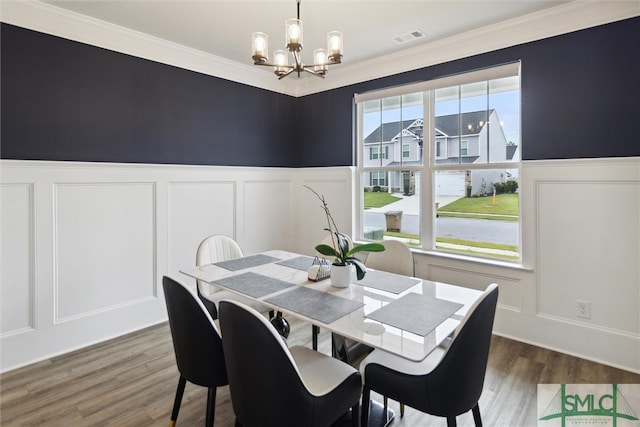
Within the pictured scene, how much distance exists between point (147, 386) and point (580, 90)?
12.4 ft

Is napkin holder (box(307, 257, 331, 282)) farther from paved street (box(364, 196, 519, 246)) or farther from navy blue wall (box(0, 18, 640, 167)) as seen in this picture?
navy blue wall (box(0, 18, 640, 167))

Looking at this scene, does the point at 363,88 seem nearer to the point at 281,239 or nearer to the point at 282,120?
the point at 282,120

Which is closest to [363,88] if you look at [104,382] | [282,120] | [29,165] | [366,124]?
[366,124]

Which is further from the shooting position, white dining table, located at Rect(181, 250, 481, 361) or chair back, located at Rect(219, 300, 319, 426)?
white dining table, located at Rect(181, 250, 481, 361)

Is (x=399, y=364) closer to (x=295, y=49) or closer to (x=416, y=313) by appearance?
(x=416, y=313)

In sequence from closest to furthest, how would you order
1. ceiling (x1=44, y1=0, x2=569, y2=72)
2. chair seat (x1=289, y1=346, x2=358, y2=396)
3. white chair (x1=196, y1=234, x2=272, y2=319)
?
chair seat (x1=289, y1=346, x2=358, y2=396) < white chair (x1=196, y1=234, x2=272, y2=319) < ceiling (x1=44, y1=0, x2=569, y2=72)

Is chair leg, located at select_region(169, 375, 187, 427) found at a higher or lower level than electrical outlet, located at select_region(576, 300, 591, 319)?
lower

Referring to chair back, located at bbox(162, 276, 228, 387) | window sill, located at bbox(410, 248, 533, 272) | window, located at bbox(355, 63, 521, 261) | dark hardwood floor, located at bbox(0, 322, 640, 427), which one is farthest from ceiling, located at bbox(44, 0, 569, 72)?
dark hardwood floor, located at bbox(0, 322, 640, 427)

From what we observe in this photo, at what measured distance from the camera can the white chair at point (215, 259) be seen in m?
2.46

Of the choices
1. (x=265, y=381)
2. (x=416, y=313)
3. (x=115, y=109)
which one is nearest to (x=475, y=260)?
(x=416, y=313)

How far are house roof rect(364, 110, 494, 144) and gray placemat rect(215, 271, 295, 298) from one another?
231cm

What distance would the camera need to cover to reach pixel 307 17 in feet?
9.07

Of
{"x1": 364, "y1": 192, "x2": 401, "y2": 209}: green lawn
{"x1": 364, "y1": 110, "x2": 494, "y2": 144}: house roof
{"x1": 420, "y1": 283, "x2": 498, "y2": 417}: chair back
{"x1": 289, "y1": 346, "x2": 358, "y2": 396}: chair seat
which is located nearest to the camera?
{"x1": 420, "y1": 283, "x2": 498, "y2": 417}: chair back

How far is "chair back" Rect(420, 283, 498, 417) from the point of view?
4.34 feet
